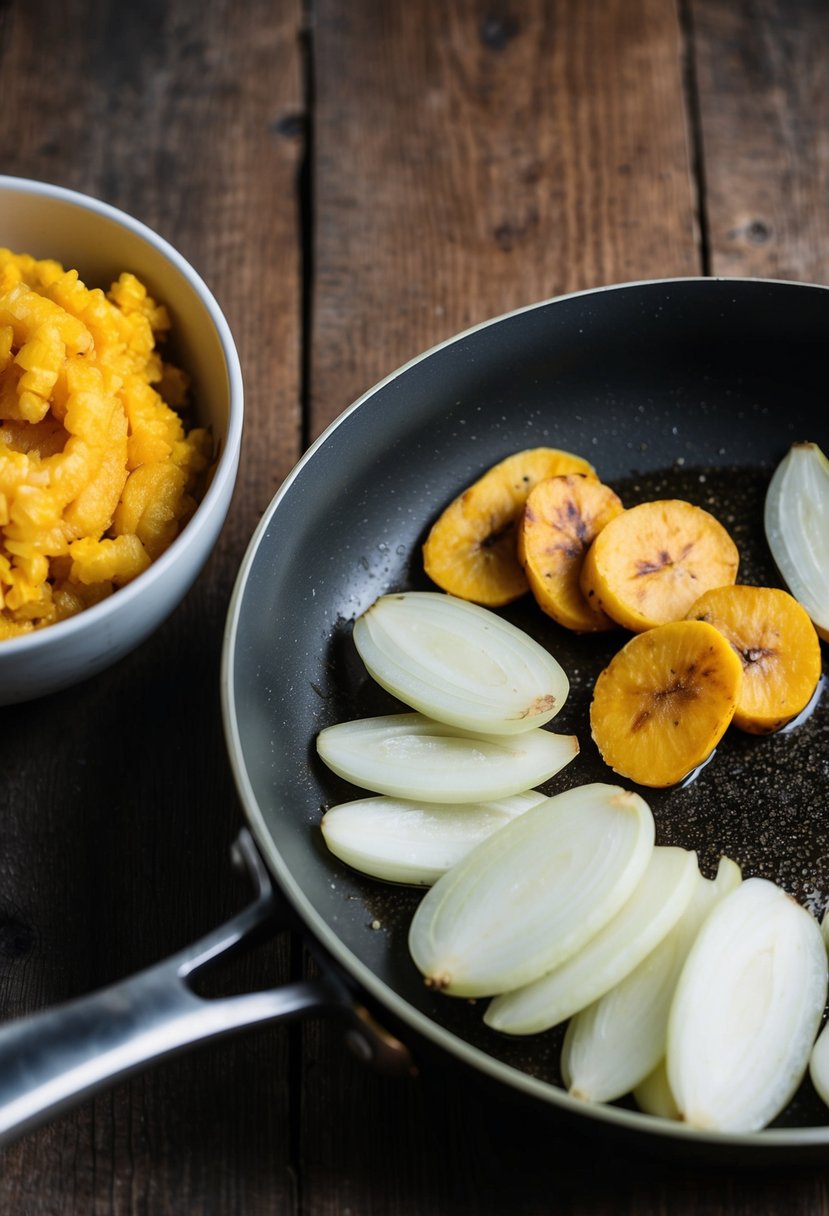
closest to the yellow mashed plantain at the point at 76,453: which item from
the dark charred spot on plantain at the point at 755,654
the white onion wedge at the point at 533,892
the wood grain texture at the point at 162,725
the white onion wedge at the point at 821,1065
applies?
the wood grain texture at the point at 162,725

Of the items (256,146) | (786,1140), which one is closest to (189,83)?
(256,146)

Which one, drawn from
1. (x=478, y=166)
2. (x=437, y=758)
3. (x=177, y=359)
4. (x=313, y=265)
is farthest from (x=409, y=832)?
(x=478, y=166)

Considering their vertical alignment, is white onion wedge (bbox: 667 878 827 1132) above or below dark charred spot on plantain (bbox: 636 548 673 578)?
below

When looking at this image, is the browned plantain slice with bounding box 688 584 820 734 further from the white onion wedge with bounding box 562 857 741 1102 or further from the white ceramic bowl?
the white ceramic bowl

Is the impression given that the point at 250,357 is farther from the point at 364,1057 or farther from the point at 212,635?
the point at 364,1057

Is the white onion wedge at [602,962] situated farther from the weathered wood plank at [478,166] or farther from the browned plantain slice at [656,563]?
the weathered wood plank at [478,166]

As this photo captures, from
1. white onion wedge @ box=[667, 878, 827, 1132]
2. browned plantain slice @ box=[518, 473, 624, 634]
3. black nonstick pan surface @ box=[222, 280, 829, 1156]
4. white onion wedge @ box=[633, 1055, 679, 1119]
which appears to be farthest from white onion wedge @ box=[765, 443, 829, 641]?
white onion wedge @ box=[633, 1055, 679, 1119]
